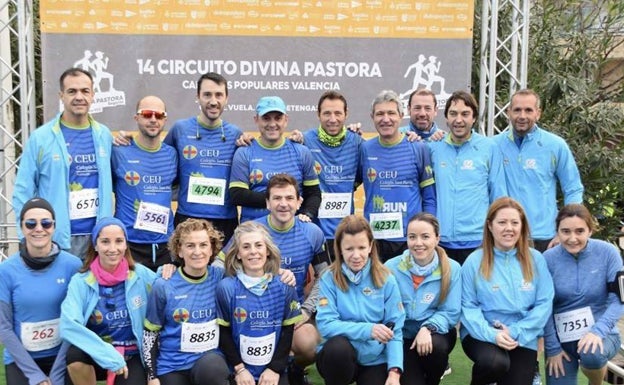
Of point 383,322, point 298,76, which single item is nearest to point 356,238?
point 383,322

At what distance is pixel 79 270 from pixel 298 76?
3268 millimetres

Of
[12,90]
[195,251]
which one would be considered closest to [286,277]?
[195,251]

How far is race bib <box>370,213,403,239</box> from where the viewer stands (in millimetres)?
4703

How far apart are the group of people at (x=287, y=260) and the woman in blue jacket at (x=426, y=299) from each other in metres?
0.01

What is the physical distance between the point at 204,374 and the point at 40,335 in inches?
36.1

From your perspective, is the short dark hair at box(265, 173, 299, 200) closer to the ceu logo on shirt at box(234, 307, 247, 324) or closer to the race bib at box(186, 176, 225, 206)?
the race bib at box(186, 176, 225, 206)

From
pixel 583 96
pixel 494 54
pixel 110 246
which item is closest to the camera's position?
pixel 110 246

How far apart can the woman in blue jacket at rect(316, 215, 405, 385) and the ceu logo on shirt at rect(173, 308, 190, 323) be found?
2.36ft

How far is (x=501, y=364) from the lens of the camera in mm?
3912

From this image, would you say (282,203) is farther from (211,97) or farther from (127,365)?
(127,365)

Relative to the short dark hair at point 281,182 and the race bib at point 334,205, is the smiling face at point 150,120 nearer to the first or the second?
the short dark hair at point 281,182

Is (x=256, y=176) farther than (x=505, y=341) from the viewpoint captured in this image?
Yes

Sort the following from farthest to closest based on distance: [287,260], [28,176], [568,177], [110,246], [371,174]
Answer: [568,177]
[371,174]
[28,176]
[287,260]
[110,246]

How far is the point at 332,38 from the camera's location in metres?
6.59
